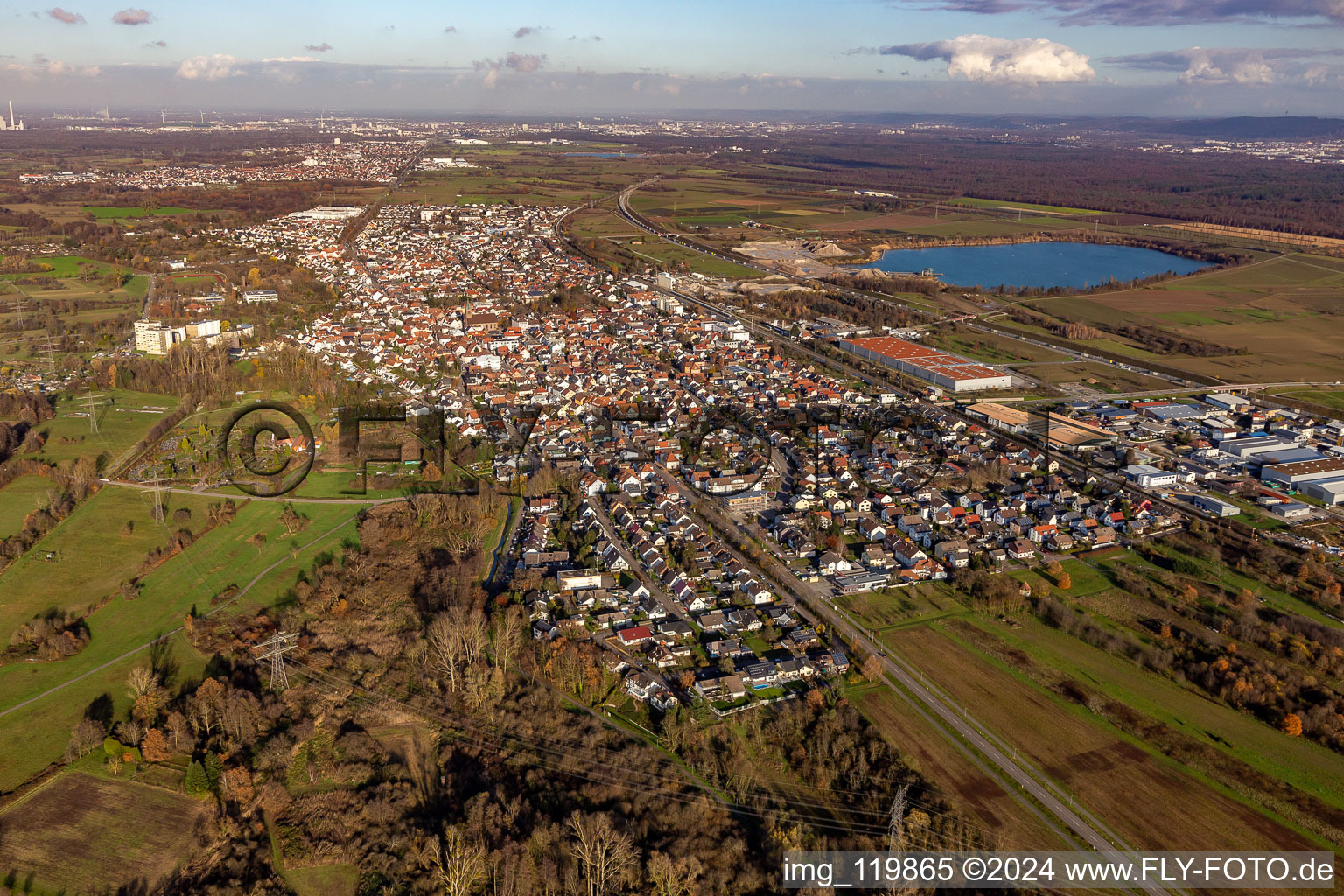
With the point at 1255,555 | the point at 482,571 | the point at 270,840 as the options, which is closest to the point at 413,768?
the point at 270,840

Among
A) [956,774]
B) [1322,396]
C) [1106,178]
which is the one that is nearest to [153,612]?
[956,774]

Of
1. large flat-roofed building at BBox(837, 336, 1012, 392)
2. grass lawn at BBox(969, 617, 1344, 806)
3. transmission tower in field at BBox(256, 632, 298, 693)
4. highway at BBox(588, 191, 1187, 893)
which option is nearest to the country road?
transmission tower in field at BBox(256, 632, 298, 693)

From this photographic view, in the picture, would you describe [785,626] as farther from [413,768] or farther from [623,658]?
[413,768]

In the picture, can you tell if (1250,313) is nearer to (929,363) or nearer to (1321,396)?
(1321,396)

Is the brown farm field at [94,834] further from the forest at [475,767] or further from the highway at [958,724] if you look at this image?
the highway at [958,724]

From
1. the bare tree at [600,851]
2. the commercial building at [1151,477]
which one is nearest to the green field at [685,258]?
the commercial building at [1151,477]

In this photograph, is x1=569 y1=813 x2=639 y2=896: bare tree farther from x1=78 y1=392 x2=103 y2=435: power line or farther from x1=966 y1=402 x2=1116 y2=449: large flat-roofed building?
x1=78 y1=392 x2=103 y2=435: power line
